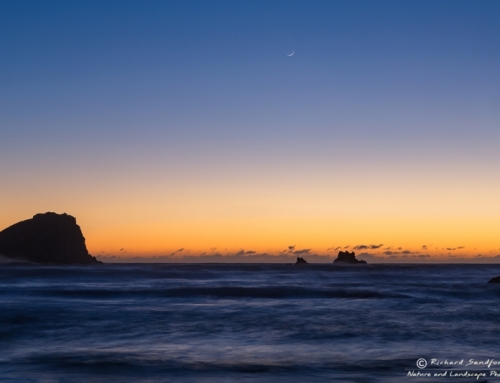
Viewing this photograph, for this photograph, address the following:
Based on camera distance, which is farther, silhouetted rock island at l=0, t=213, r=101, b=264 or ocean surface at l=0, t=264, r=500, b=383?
silhouetted rock island at l=0, t=213, r=101, b=264

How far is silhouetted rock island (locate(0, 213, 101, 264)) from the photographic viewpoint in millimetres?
143625

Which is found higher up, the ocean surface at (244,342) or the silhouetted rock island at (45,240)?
the silhouetted rock island at (45,240)

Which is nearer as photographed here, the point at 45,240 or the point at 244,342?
the point at 244,342

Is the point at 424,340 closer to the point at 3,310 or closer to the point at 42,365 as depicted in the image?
the point at 42,365

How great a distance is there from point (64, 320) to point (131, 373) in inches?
485

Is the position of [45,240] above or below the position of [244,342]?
above

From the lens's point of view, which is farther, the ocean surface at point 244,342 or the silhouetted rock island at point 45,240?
the silhouetted rock island at point 45,240

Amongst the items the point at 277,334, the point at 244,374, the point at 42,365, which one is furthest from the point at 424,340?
the point at 42,365

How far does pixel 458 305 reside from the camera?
3098 centimetres

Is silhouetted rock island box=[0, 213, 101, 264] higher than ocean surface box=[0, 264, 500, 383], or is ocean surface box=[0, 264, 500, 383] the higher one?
silhouetted rock island box=[0, 213, 101, 264]

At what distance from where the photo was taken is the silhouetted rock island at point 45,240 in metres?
144

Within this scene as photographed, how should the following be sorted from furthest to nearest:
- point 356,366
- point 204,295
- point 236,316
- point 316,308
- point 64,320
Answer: point 204,295
point 316,308
point 236,316
point 64,320
point 356,366

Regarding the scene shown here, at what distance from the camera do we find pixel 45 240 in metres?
144

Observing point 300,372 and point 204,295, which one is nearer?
point 300,372
